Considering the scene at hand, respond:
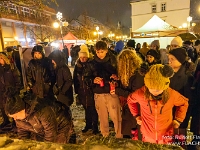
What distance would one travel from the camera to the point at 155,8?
4550 centimetres

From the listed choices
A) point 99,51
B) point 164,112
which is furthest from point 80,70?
point 164,112

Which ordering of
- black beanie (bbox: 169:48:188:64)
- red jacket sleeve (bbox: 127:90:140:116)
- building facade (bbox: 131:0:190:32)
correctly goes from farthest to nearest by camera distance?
1. building facade (bbox: 131:0:190:32)
2. black beanie (bbox: 169:48:188:64)
3. red jacket sleeve (bbox: 127:90:140:116)

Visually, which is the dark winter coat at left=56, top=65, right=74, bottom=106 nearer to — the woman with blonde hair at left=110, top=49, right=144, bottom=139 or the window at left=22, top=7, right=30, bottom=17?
the woman with blonde hair at left=110, top=49, right=144, bottom=139

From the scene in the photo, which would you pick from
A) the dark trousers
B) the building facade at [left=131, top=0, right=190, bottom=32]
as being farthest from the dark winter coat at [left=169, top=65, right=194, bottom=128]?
the building facade at [left=131, top=0, right=190, bottom=32]

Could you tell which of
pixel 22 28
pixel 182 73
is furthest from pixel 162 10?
pixel 182 73

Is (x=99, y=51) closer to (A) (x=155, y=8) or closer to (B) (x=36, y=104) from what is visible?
(B) (x=36, y=104)

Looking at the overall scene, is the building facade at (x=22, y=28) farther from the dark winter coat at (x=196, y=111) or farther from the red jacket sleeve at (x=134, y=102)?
the red jacket sleeve at (x=134, y=102)

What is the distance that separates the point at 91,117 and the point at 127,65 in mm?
1976

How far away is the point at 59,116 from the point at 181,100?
170 centimetres

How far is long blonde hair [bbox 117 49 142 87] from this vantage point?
3293mm

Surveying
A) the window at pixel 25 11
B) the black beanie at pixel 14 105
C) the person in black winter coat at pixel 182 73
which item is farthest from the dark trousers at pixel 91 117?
the window at pixel 25 11

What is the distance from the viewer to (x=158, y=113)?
2490 millimetres

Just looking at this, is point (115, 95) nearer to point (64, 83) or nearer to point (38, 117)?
point (64, 83)

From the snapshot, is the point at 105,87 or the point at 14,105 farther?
the point at 105,87
